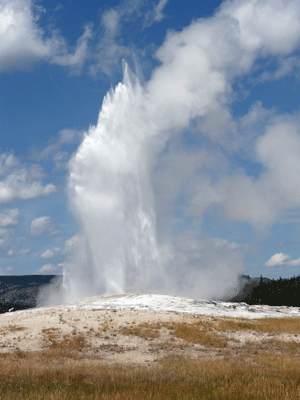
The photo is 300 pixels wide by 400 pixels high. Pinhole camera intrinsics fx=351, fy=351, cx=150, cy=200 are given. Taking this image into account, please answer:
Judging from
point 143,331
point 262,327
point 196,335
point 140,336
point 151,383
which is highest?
point 151,383

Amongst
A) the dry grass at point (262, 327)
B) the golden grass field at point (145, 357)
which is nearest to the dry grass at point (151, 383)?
the golden grass field at point (145, 357)

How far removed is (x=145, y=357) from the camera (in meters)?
16.6

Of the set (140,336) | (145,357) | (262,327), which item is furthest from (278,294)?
(145,357)

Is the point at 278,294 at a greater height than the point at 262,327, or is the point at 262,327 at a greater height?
the point at 278,294

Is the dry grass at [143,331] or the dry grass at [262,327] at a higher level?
the dry grass at [143,331]

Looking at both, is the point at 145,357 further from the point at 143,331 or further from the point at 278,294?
the point at 278,294

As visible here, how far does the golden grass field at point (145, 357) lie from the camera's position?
834cm

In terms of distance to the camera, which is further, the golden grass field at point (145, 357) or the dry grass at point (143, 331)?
the dry grass at point (143, 331)

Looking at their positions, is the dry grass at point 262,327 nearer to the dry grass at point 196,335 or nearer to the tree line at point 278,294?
the dry grass at point 196,335

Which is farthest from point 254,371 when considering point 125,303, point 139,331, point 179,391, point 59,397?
point 125,303

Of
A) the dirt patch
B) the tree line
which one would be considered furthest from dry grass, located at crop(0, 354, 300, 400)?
the tree line

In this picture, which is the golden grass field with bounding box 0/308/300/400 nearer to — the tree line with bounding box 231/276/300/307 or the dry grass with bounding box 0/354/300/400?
the dry grass with bounding box 0/354/300/400

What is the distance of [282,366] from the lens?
40.4ft

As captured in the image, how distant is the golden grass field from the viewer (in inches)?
328
